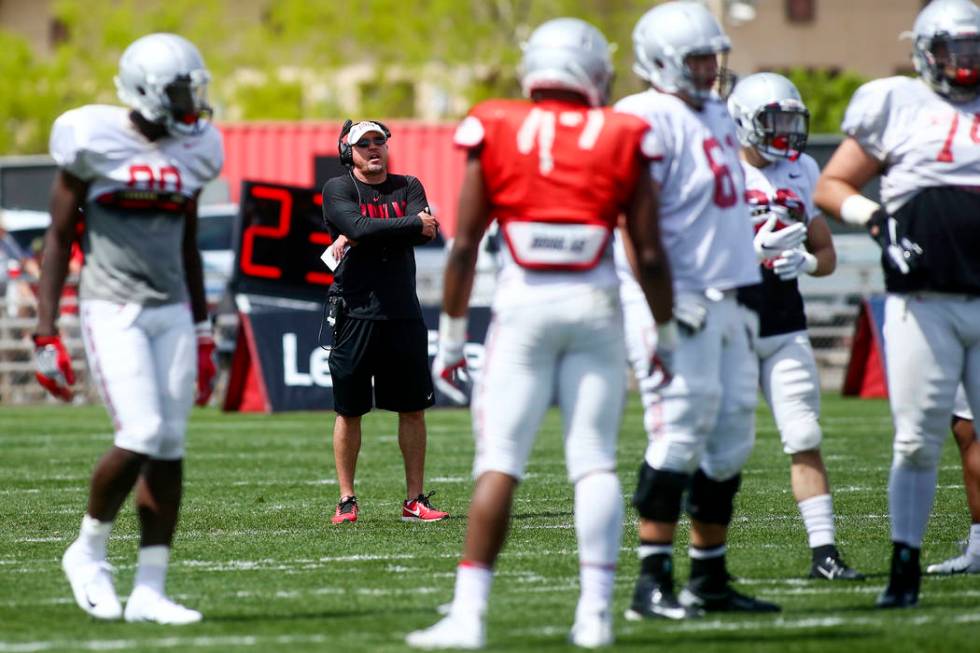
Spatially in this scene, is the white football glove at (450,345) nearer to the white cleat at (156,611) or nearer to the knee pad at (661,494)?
the knee pad at (661,494)

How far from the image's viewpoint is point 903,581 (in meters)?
6.21

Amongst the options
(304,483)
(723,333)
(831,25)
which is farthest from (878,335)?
(831,25)

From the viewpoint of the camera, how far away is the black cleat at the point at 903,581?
6.21 metres

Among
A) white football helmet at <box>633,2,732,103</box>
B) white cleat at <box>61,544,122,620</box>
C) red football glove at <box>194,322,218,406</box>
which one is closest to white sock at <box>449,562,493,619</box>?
white cleat at <box>61,544,122,620</box>

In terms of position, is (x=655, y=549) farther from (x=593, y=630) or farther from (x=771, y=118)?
(x=771, y=118)

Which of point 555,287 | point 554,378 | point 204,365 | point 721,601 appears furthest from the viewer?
point 204,365

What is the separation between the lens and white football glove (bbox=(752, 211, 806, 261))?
22.9 feet

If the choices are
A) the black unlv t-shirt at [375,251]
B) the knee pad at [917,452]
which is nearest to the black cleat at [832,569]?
the knee pad at [917,452]

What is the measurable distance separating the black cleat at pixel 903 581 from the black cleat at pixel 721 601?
0.39 m

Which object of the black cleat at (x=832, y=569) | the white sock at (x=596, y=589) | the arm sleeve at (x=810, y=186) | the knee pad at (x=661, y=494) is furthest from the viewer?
the arm sleeve at (x=810, y=186)

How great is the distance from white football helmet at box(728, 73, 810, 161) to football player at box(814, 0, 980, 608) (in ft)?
3.11

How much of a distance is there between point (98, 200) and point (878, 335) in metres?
12.2

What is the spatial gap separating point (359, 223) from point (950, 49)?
3.50 metres

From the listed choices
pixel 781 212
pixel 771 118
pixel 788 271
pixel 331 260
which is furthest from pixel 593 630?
pixel 331 260
